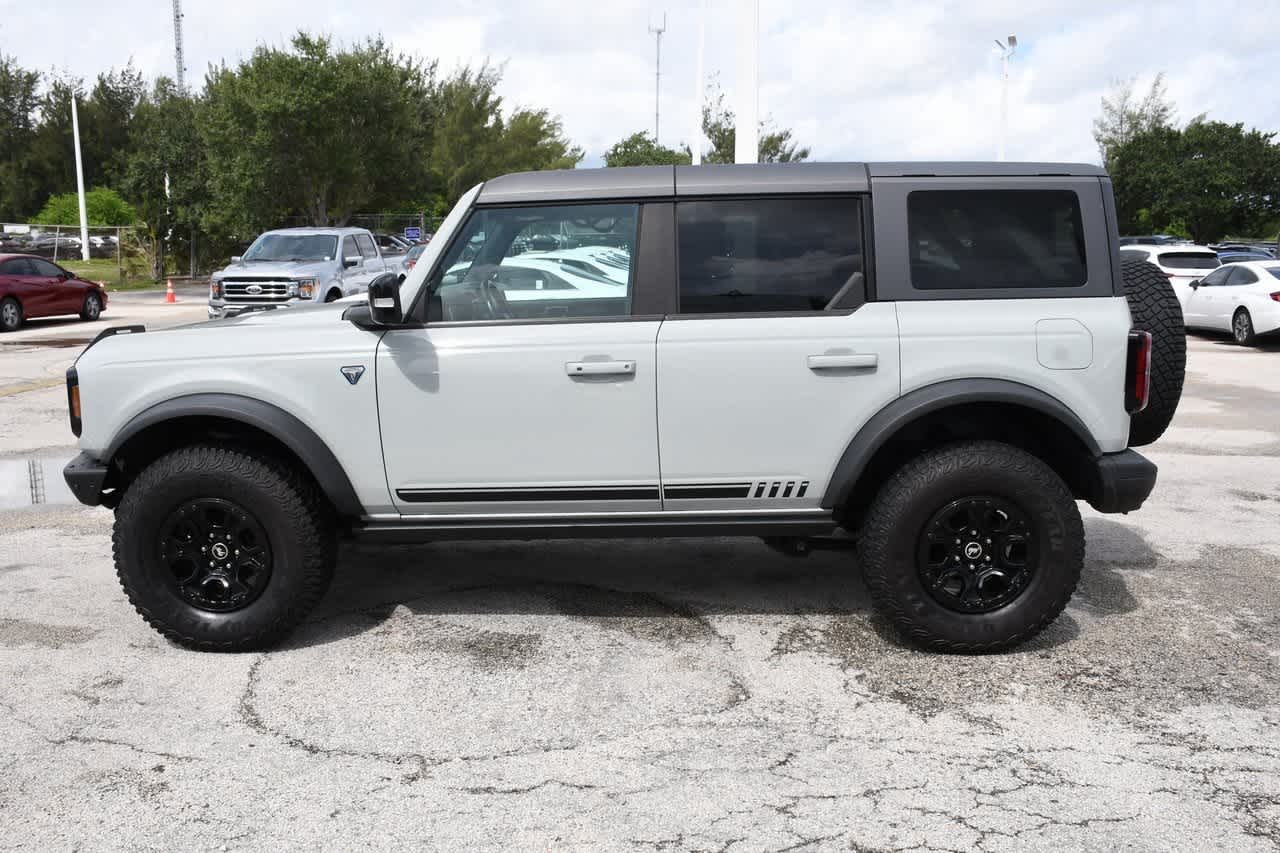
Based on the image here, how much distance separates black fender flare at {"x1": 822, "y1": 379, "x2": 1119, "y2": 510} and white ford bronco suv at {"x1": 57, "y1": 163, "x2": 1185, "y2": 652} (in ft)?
Result: 0.04

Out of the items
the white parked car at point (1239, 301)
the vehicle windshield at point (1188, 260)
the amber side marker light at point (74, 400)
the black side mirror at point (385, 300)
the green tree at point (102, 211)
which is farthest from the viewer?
the green tree at point (102, 211)

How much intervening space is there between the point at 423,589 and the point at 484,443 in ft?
4.16

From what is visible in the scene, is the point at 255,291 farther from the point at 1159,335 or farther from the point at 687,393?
the point at 1159,335

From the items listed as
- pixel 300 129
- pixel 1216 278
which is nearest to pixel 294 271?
pixel 1216 278

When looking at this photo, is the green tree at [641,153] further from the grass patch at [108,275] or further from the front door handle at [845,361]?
the front door handle at [845,361]

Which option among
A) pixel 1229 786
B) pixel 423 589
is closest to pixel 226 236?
pixel 423 589

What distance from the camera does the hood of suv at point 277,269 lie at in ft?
57.8

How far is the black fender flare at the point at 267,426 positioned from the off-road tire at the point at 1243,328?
1667cm

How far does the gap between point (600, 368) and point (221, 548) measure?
1.69 metres

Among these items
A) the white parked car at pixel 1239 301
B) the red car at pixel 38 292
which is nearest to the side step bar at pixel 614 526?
the white parked car at pixel 1239 301

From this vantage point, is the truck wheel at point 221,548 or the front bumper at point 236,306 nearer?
the truck wheel at point 221,548

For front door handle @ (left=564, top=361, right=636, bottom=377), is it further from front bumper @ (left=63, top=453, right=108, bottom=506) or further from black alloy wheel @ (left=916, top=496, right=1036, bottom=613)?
front bumper @ (left=63, top=453, right=108, bottom=506)

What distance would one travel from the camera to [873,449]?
174 inches

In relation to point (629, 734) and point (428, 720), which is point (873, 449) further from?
point (428, 720)
